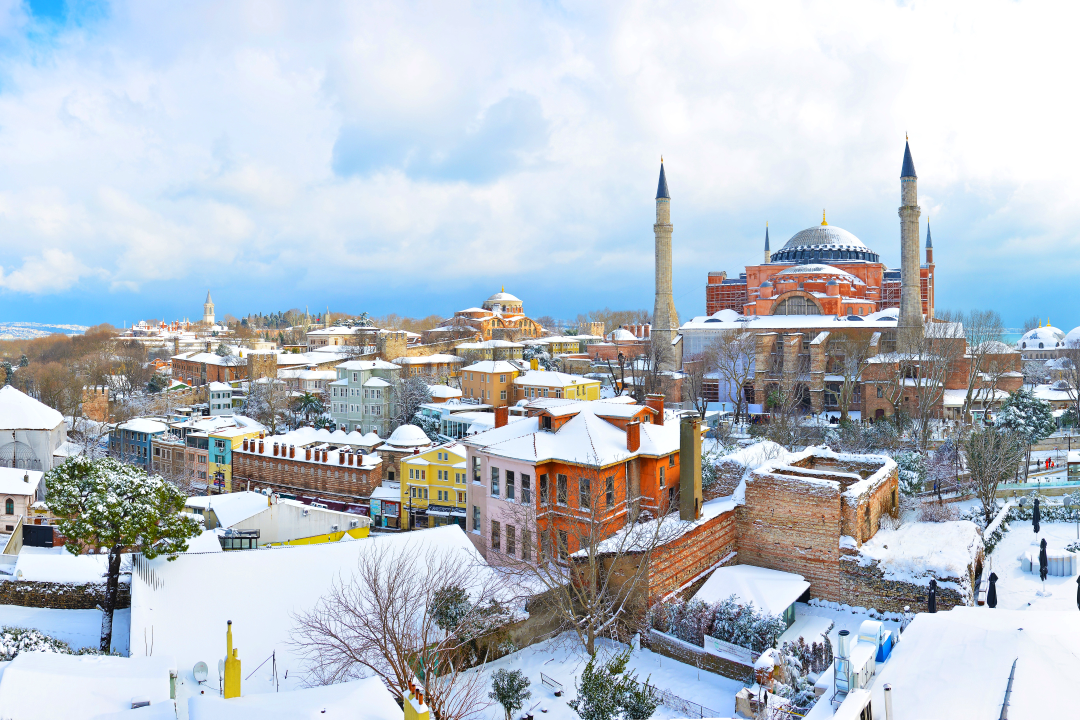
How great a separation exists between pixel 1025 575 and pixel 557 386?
28.4 m

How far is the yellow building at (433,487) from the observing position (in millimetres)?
30281

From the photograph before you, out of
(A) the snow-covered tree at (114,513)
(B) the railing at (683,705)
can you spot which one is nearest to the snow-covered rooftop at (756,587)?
(B) the railing at (683,705)

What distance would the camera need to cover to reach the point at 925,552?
1385cm

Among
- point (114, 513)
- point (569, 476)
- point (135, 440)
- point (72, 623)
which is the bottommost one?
point (135, 440)

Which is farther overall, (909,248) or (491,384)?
(491,384)

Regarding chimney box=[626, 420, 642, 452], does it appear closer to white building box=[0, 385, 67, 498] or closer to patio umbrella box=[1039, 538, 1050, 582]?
patio umbrella box=[1039, 538, 1050, 582]

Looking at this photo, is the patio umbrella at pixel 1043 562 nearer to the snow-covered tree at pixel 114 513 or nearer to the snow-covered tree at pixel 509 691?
the snow-covered tree at pixel 509 691

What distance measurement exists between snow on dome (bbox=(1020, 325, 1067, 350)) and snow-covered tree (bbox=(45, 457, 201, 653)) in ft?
246

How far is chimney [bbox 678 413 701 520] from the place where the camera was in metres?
14.5

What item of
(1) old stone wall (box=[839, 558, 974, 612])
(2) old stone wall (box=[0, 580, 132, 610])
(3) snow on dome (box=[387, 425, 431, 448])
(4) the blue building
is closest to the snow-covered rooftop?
(1) old stone wall (box=[839, 558, 974, 612])

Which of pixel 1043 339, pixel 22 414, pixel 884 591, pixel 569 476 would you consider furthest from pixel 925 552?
pixel 1043 339

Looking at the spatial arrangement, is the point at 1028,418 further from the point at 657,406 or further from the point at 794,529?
the point at 794,529

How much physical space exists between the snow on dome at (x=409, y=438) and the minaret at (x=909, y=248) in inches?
958

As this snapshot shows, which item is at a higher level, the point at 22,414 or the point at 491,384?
the point at 491,384
